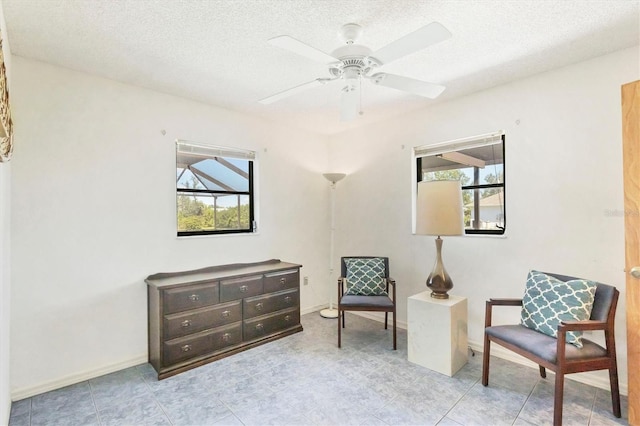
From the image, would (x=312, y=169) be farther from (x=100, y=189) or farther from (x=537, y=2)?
(x=537, y=2)

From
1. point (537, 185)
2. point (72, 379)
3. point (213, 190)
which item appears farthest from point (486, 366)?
point (72, 379)

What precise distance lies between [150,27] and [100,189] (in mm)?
1423

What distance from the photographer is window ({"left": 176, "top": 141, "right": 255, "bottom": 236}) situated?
131 inches

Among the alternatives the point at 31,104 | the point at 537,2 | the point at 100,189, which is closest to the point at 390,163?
the point at 537,2

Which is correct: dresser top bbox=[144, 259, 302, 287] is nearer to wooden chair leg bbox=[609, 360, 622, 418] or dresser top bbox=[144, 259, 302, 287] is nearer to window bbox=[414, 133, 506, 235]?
window bbox=[414, 133, 506, 235]

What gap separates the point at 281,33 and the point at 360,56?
56 centimetres

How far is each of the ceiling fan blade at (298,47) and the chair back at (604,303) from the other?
2.31 meters

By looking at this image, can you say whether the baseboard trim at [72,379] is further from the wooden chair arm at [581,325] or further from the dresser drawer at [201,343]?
the wooden chair arm at [581,325]

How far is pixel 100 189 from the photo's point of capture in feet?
8.89

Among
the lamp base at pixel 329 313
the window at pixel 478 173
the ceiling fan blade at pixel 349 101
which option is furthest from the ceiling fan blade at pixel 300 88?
the lamp base at pixel 329 313

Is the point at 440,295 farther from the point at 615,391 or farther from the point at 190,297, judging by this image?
the point at 190,297

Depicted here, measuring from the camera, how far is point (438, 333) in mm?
2670

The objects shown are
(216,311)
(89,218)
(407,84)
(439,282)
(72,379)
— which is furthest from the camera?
(216,311)

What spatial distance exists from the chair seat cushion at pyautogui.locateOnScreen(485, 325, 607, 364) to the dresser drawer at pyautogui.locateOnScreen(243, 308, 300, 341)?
76.9 inches
